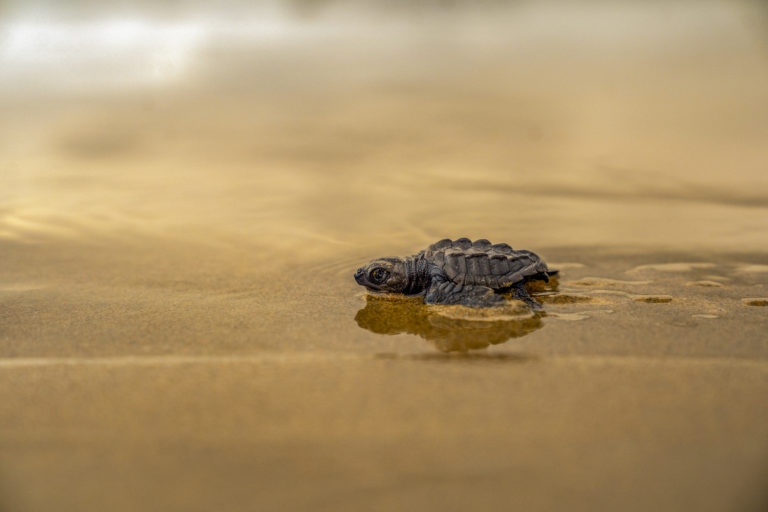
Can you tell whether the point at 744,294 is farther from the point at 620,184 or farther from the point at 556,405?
the point at 620,184

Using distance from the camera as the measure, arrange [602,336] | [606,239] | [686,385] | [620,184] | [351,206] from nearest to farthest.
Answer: [686,385], [602,336], [606,239], [351,206], [620,184]

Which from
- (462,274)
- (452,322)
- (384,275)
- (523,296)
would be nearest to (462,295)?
(462,274)

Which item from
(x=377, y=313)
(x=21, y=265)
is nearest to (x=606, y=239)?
(x=377, y=313)

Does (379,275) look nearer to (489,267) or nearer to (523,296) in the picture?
(489,267)

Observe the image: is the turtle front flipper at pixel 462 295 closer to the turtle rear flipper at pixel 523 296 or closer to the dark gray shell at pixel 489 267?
the dark gray shell at pixel 489 267

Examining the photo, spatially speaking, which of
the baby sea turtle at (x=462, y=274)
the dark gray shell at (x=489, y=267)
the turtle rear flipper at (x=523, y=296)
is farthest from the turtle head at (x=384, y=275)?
the turtle rear flipper at (x=523, y=296)

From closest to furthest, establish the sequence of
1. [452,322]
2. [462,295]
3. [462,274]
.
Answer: [452,322] → [462,295] → [462,274]

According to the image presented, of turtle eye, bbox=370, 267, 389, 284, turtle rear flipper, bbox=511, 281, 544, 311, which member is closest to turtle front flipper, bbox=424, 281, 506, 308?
turtle rear flipper, bbox=511, 281, 544, 311
